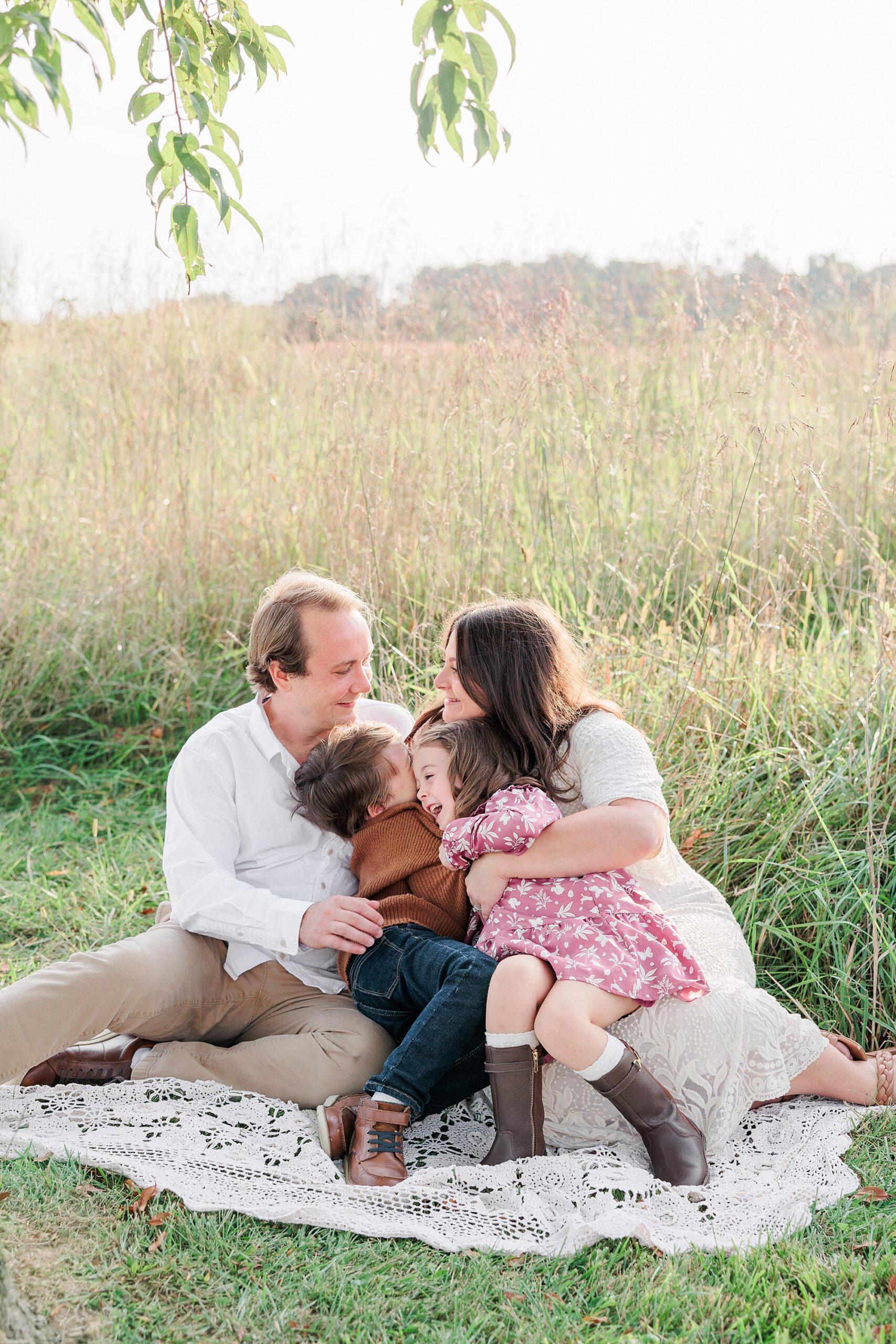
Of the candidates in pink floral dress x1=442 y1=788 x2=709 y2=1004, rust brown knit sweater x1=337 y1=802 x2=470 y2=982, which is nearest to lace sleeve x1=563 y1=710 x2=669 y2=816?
pink floral dress x1=442 y1=788 x2=709 y2=1004

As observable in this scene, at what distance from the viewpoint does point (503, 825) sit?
2.47 metres

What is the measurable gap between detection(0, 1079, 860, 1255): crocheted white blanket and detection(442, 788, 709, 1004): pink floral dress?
36 cm

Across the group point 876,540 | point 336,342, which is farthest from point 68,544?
point 876,540

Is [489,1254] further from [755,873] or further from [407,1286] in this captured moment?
[755,873]

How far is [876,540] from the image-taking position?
14.2 feet

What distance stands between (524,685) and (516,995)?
696 millimetres

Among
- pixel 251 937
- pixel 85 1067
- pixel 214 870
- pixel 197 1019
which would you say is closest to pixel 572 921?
pixel 251 937

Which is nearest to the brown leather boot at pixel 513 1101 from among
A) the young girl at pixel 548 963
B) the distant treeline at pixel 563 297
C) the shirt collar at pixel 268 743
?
the young girl at pixel 548 963

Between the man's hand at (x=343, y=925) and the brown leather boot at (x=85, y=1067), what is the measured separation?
52cm

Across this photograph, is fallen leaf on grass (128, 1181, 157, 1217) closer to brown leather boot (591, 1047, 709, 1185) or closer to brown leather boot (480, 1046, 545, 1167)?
brown leather boot (480, 1046, 545, 1167)

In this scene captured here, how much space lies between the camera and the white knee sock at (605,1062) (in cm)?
231

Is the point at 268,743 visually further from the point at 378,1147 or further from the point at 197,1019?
the point at 378,1147

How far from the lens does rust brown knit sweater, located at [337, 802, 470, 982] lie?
273 cm

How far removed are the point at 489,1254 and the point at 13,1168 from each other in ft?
3.06
